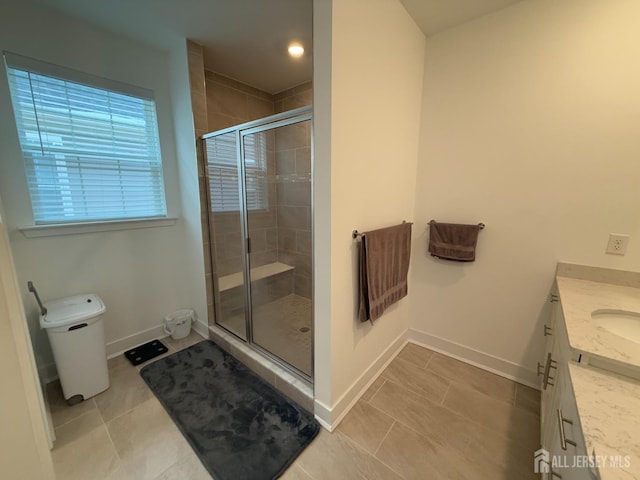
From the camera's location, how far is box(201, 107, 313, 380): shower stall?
→ 6.73 feet

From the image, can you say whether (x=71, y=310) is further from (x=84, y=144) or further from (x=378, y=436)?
(x=378, y=436)

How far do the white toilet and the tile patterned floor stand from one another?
109 millimetres

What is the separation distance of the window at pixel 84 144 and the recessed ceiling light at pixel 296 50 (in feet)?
4.14

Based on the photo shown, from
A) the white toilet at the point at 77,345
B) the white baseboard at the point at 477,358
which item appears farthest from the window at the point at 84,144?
the white baseboard at the point at 477,358

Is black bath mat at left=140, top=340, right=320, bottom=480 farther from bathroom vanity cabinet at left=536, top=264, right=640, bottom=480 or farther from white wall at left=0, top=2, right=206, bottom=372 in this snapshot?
bathroom vanity cabinet at left=536, top=264, right=640, bottom=480

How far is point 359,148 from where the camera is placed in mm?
1422

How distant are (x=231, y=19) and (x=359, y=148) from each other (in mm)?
1403

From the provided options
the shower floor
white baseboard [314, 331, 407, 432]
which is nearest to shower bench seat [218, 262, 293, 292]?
the shower floor

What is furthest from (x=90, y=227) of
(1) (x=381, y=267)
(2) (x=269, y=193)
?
(1) (x=381, y=267)

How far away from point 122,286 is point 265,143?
1740mm

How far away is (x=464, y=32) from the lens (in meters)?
1.75

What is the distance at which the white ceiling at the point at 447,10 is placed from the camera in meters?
1.56

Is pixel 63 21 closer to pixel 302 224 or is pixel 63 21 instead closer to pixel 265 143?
pixel 265 143

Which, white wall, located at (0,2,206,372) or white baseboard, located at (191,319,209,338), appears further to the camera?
white baseboard, located at (191,319,209,338)
